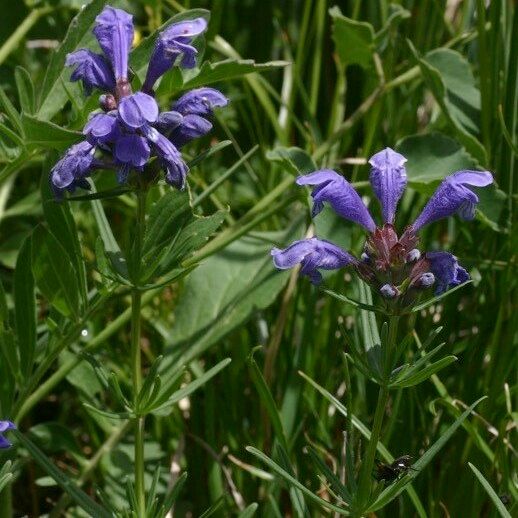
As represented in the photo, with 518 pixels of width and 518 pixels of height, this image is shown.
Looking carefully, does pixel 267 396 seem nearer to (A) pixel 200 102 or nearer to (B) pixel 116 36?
(A) pixel 200 102

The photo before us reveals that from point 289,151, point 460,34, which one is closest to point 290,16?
point 460,34

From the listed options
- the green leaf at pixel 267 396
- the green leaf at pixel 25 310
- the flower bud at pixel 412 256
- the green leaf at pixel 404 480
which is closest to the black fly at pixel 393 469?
the green leaf at pixel 404 480

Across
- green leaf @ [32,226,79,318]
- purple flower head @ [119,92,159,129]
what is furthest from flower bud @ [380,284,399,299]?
green leaf @ [32,226,79,318]

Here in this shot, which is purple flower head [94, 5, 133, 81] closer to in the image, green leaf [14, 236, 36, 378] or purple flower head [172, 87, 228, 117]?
purple flower head [172, 87, 228, 117]

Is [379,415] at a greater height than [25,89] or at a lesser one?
lesser

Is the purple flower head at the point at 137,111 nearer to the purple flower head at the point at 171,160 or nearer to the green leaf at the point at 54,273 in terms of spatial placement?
the purple flower head at the point at 171,160

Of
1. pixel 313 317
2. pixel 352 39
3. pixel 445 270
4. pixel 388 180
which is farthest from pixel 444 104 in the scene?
pixel 445 270

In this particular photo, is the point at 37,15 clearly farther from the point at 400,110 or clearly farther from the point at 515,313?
the point at 515,313
